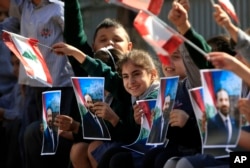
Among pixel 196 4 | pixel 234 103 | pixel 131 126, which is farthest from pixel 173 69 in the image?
pixel 196 4

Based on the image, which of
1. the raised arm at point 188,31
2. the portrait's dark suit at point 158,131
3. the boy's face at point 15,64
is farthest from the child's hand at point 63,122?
the boy's face at point 15,64

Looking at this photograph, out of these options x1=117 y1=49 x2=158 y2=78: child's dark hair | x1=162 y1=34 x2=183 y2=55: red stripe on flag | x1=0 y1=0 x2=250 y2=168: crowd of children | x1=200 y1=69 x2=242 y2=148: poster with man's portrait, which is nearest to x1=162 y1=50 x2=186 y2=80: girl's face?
x1=0 y1=0 x2=250 y2=168: crowd of children

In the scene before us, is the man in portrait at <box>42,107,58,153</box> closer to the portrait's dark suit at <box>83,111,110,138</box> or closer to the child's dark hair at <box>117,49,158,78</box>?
the portrait's dark suit at <box>83,111,110,138</box>

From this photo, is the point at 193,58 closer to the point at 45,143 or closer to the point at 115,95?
the point at 115,95

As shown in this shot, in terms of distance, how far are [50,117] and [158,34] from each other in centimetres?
169

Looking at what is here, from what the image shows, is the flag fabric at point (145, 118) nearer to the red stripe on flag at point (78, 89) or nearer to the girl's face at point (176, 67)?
the girl's face at point (176, 67)

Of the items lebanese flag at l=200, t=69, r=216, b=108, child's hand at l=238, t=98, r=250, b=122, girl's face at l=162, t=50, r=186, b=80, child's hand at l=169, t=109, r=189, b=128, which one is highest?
girl's face at l=162, t=50, r=186, b=80

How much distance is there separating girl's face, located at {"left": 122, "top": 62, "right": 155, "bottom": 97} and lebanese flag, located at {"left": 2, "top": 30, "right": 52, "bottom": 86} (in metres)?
0.54

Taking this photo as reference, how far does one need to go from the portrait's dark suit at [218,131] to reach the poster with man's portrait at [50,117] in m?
1.74

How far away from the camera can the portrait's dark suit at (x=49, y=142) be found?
5890 millimetres

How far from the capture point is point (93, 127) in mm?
5648

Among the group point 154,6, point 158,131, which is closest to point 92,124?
point 158,131

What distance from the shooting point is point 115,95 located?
582 centimetres

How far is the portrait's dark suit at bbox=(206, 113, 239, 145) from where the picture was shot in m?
4.25
